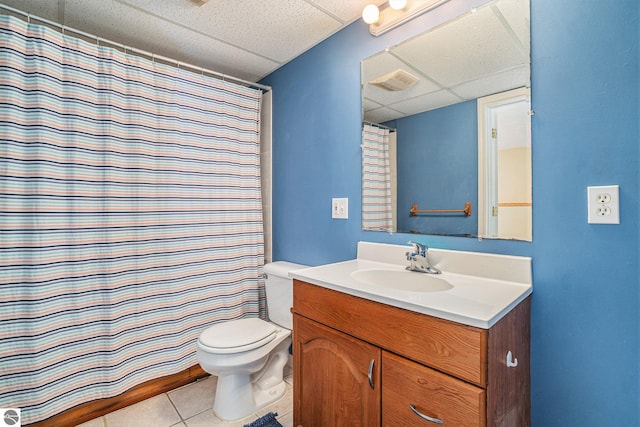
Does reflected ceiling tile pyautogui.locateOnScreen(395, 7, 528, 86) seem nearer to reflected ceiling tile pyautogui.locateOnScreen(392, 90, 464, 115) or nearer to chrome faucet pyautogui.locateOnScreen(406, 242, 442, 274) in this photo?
reflected ceiling tile pyautogui.locateOnScreen(392, 90, 464, 115)

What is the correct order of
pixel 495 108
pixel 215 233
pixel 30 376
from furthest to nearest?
pixel 215 233, pixel 30 376, pixel 495 108

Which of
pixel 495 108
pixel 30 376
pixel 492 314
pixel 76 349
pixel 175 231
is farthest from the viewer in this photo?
pixel 175 231

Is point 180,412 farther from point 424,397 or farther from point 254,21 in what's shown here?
point 254,21

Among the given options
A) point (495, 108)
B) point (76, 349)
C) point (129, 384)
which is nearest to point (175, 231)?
point (76, 349)

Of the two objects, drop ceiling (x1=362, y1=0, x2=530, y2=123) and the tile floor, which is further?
the tile floor

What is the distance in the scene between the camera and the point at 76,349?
1.57 meters

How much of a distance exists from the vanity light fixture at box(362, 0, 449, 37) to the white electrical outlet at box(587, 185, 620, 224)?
3.22 feet

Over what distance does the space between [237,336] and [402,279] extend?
0.92 m

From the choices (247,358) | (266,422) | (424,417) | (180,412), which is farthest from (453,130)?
(180,412)

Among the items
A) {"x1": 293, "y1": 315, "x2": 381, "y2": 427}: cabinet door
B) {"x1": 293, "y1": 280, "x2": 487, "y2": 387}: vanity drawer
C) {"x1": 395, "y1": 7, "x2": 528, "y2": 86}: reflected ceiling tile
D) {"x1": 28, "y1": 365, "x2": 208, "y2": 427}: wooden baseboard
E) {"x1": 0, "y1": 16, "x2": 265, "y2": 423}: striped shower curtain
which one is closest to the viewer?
{"x1": 293, "y1": 280, "x2": 487, "y2": 387}: vanity drawer

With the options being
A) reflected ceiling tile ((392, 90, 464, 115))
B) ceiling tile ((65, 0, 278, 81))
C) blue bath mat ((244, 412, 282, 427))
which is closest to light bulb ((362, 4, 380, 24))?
reflected ceiling tile ((392, 90, 464, 115))

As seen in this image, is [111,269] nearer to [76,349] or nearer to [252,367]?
[76,349]

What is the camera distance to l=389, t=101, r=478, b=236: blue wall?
1.29 meters

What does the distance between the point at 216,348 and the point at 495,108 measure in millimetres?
1661
